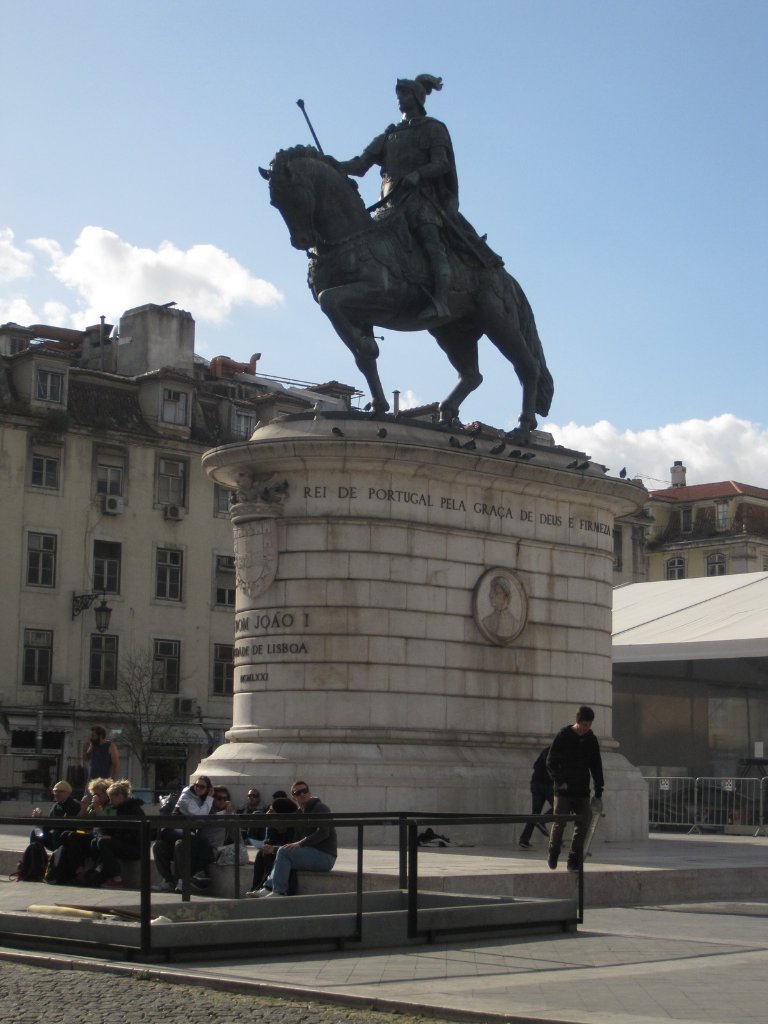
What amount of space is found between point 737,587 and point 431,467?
47.4ft

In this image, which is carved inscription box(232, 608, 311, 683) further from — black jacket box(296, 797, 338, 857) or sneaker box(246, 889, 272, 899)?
sneaker box(246, 889, 272, 899)

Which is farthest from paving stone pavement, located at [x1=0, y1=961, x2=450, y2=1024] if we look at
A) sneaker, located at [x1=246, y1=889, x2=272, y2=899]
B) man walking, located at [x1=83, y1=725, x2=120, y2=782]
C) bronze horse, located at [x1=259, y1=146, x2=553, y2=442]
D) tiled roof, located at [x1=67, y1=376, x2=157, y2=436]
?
tiled roof, located at [x1=67, y1=376, x2=157, y2=436]

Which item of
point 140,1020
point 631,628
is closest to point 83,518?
point 631,628

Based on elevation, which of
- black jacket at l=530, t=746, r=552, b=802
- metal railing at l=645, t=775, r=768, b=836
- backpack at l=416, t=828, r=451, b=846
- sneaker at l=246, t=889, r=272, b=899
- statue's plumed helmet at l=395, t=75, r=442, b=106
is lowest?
metal railing at l=645, t=775, r=768, b=836

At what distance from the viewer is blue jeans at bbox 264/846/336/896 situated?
13.0 m

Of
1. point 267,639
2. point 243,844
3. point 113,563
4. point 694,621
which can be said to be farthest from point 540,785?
point 113,563

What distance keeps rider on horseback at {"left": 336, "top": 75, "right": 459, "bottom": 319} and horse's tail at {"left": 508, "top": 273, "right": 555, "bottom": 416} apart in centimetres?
177

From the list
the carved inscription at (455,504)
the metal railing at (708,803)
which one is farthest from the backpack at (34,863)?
the metal railing at (708,803)

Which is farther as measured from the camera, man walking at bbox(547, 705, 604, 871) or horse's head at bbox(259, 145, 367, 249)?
horse's head at bbox(259, 145, 367, 249)

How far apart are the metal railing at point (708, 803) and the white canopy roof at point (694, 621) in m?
2.33

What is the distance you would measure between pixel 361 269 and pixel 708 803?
1299cm

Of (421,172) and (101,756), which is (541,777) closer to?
(101,756)

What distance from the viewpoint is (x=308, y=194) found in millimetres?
21609

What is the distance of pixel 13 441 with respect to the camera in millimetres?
50094
